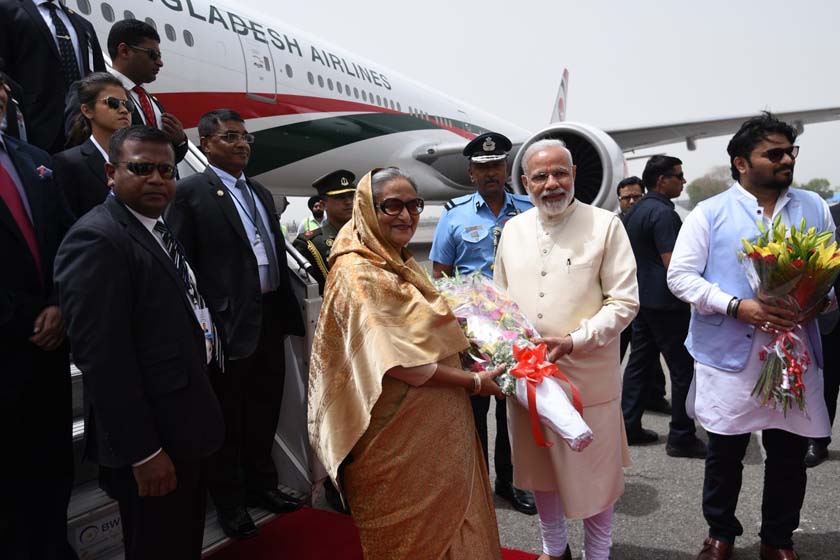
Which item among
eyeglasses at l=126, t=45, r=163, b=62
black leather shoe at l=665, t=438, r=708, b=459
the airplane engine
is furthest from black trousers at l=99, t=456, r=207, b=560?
the airplane engine

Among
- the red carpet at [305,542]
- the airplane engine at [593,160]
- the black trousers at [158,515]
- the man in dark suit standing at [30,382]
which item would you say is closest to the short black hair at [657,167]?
the airplane engine at [593,160]

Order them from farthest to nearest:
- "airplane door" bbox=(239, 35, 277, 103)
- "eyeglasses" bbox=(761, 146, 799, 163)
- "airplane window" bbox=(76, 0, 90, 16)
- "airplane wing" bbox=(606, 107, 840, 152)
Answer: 1. "airplane wing" bbox=(606, 107, 840, 152)
2. "airplane door" bbox=(239, 35, 277, 103)
3. "airplane window" bbox=(76, 0, 90, 16)
4. "eyeglasses" bbox=(761, 146, 799, 163)

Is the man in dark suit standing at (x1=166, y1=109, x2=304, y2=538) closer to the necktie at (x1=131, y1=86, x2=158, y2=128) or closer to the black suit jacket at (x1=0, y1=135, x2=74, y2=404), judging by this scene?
the necktie at (x1=131, y1=86, x2=158, y2=128)

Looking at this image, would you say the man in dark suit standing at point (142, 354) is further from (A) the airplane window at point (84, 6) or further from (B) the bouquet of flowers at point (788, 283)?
(A) the airplane window at point (84, 6)

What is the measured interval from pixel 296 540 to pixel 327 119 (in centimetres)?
620

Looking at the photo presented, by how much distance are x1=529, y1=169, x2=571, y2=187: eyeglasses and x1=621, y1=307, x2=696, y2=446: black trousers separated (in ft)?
6.28

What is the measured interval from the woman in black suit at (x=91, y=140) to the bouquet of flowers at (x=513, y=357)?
Result: 1.22m

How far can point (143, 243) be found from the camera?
1.54 m

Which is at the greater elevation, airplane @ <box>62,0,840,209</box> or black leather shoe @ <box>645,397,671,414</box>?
airplane @ <box>62,0,840,209</box>

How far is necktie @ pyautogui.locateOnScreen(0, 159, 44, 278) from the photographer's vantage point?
1.65 metres

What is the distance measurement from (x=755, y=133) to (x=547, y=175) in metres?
0.87

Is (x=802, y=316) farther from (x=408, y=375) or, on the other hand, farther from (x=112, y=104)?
(x=112, y=104)

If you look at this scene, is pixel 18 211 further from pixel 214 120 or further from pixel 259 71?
pixel 259 71

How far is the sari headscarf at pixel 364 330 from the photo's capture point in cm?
158
